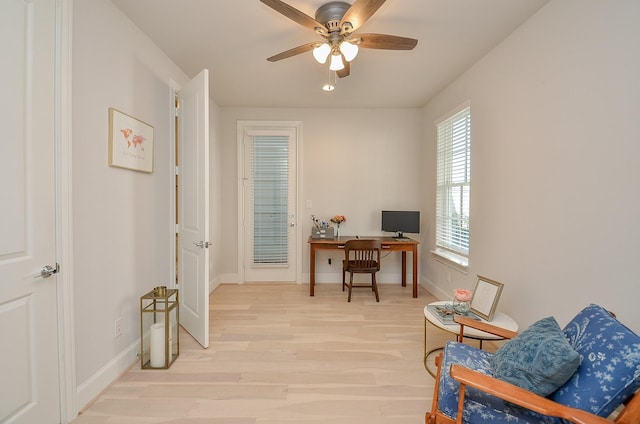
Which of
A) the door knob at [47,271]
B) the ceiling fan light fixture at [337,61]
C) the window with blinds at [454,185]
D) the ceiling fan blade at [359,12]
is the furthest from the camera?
the window with blinds at [454,185]

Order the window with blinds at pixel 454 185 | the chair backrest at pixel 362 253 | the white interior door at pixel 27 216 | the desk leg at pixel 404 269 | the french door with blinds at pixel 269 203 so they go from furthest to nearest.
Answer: the french door with blinds at pixel 269 203, the desk leg at pixel 404 269, the chair backrest at pixel 362 253, the window with blinds at pixel 454 185, the white interior door at pixel 27 216

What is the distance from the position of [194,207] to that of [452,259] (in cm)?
293

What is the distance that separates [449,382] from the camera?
1344 millimetres

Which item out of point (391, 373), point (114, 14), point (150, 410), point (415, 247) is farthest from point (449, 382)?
point (114, 14)

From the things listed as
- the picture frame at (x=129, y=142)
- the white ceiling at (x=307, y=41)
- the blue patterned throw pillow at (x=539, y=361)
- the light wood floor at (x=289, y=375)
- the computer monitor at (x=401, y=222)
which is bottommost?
the light wood floor at (x=289, y=375)

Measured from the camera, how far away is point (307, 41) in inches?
97.1

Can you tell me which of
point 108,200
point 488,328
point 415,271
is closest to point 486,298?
point 488,328

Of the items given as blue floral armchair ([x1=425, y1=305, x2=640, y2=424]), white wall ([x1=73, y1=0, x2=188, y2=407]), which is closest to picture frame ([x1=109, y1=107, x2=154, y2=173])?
white wall ([x1=73, y1=0, x2=188, y2=407])

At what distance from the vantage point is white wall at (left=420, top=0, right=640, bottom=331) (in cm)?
151

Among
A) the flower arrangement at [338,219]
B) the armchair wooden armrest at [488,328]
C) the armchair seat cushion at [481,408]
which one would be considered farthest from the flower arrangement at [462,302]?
the flower arrangement at [338,219]

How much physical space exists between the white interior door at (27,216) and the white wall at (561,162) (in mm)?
3127

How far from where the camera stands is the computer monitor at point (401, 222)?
395 cm

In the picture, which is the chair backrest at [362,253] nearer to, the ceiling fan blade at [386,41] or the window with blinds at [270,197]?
the window with blinds at [270,197]

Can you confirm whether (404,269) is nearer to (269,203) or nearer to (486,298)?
(486,298)
